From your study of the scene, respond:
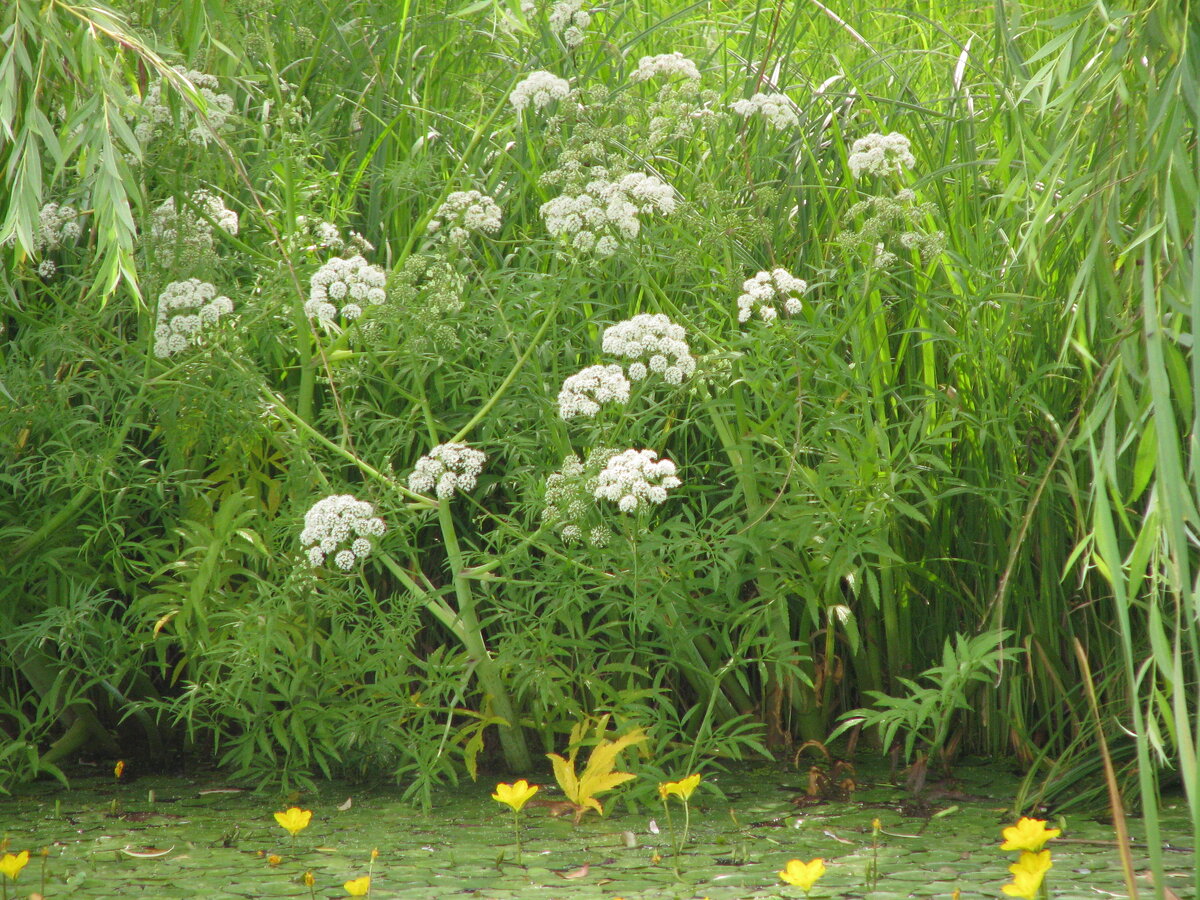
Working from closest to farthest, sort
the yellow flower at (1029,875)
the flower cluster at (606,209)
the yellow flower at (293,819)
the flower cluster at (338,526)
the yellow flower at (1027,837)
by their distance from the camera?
the yellow flower at (1029,875)
the yellow flower at (1027,837)
the yellow flower at (293,819)
the flower cluster at (338,526)
the flower cluster at (606,209)

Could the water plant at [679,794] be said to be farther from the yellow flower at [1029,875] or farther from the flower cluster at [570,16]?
the flower cluster at [570,16]

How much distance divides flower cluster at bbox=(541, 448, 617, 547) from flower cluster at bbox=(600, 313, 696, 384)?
0.64ft

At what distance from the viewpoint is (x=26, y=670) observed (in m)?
3.02

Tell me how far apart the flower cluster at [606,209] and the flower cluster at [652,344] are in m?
Result: 0.23

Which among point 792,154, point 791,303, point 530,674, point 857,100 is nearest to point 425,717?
point 530,674

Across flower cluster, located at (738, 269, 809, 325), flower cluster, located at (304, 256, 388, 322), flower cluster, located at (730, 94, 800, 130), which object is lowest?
flower cluster, located at (738, 269, 809, 325)

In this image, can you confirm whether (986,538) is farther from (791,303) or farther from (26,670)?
(26,670)

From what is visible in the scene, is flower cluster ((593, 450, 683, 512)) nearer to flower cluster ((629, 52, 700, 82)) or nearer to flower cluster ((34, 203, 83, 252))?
flower cluster ((629, 52, 700, 82))

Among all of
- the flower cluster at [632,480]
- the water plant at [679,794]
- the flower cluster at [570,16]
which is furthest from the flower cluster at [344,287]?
the water plant at [679,794]

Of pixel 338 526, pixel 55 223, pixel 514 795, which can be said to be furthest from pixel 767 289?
pixel 55 223

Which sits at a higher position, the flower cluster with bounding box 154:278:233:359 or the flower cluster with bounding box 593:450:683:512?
the flower cluster with bounding box 154:278:233:359

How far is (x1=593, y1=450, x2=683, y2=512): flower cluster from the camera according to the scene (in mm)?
2371

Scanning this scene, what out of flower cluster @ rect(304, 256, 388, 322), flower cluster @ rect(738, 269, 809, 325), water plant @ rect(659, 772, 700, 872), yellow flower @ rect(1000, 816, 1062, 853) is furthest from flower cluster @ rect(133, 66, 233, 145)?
yellow flower @ rect(1000, 816, 1062, 853)

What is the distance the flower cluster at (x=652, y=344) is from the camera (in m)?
2.47
